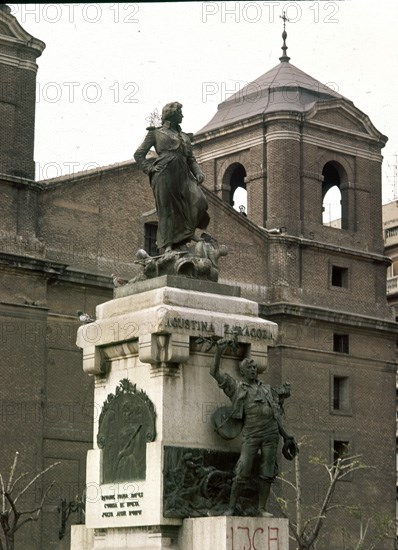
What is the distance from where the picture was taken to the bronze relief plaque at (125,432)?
12.1 metres

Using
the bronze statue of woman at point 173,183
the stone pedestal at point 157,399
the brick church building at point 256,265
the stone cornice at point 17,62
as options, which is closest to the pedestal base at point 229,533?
the stone pedestal at point 157,399

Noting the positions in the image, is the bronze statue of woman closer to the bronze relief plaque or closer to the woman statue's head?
the woman statue's head

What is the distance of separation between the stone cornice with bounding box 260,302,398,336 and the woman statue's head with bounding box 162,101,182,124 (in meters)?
31.3

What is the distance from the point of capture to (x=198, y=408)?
12.2 m

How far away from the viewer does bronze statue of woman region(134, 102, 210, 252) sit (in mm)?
13258

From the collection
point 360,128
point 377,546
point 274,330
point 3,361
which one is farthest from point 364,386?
point 274,330

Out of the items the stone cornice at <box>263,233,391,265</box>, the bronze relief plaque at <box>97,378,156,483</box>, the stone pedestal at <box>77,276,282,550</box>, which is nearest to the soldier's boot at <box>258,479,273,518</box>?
the stone pedestal at <box>77,276,282,550</box>

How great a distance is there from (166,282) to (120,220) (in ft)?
98.5

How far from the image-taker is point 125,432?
1245cm

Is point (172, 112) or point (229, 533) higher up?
point (172, 112)

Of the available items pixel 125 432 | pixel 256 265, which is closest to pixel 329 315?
pixel 256 265

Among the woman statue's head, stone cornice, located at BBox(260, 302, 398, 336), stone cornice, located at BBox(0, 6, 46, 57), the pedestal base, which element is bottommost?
the pedestal base

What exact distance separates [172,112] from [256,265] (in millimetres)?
32900

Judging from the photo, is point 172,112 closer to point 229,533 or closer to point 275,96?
point 229,533
